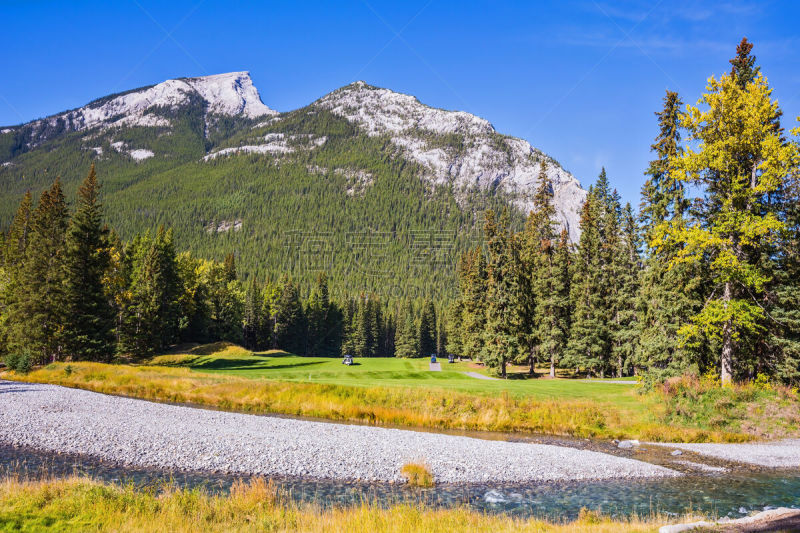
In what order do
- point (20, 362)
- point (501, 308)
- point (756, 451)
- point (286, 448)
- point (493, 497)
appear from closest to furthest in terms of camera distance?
point (493, 497)
point (286, 448)
point (756, 451)
point (20, 362)
point (501, 308)

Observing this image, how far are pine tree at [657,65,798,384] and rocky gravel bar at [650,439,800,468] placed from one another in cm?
448

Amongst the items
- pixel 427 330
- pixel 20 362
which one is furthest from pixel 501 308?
pixel 427 330

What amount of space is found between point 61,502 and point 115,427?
12813 millimetres

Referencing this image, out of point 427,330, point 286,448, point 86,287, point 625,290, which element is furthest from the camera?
point 427,330

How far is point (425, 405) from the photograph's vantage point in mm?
28641

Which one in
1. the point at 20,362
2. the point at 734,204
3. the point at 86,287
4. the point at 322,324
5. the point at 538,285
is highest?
the point at 734,204

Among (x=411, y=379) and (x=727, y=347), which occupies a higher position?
(x=727, y=347)

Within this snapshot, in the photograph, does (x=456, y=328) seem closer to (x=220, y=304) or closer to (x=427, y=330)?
(x=427, y=330)

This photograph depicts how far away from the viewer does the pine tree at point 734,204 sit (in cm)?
2355

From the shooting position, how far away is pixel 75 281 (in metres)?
43.7

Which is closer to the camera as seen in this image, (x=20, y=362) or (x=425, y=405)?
(x=425, y=405)

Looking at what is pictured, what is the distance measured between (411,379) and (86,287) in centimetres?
3374

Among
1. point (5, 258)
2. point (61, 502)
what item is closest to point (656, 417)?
point (61, 502)

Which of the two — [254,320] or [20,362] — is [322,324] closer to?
[254,320]
